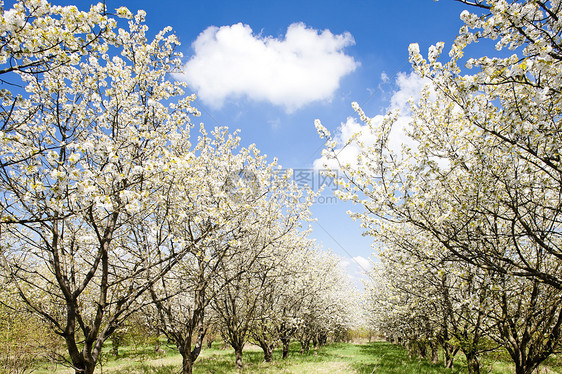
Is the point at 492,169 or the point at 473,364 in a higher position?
the point at 492,169

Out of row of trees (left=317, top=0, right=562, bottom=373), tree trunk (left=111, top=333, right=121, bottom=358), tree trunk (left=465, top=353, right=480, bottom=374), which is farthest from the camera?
tree trunk (left=111, top=333, right=121, bottom=358)

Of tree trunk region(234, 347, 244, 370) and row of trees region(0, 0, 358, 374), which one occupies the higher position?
row of trees region(0, 0, 358, 374)

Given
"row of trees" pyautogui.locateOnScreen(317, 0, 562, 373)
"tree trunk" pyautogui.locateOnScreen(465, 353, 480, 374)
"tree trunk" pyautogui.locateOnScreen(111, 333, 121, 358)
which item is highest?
"row of trees" pyautogui.locateOnScreen(317, 0, 562, 373)

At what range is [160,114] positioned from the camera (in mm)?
7156

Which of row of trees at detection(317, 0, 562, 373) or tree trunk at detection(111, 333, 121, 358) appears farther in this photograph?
tree trunk at detection(111, 333, 121, 358)

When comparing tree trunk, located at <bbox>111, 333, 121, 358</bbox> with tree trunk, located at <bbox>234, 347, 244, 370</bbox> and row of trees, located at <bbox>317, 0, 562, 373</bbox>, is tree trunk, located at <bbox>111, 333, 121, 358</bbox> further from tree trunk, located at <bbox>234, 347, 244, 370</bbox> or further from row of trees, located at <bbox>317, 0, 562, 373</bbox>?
row of trees, located at <bbox>317, 0, 562, 373</bbox>

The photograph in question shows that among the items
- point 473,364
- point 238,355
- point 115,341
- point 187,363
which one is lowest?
point 115,341

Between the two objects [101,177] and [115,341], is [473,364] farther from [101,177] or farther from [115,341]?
[115,341]

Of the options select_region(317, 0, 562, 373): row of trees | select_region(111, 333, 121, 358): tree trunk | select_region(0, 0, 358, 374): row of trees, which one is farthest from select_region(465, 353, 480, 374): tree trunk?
select_region(111, 333, 121, 358): tree trunk

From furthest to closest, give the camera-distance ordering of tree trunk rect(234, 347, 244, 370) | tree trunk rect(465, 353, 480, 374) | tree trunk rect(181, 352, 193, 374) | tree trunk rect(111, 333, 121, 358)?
tree trunk rect(111, 333, 121, 358), tree trunk rect(234, 347, 244, 370), tree trunk rect(181, 352, 193, 374), tree trunk rect(465, 353, 480, 374)

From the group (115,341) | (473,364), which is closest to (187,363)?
(473,364)

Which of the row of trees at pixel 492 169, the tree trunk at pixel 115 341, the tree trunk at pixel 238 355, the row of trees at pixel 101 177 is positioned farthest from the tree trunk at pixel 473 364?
the tree trunk at pixel 115 341

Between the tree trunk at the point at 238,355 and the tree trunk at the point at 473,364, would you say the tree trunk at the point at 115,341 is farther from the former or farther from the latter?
the tree trunk at the point at 473,364

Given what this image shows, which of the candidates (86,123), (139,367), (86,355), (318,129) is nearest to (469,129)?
(318,129)
